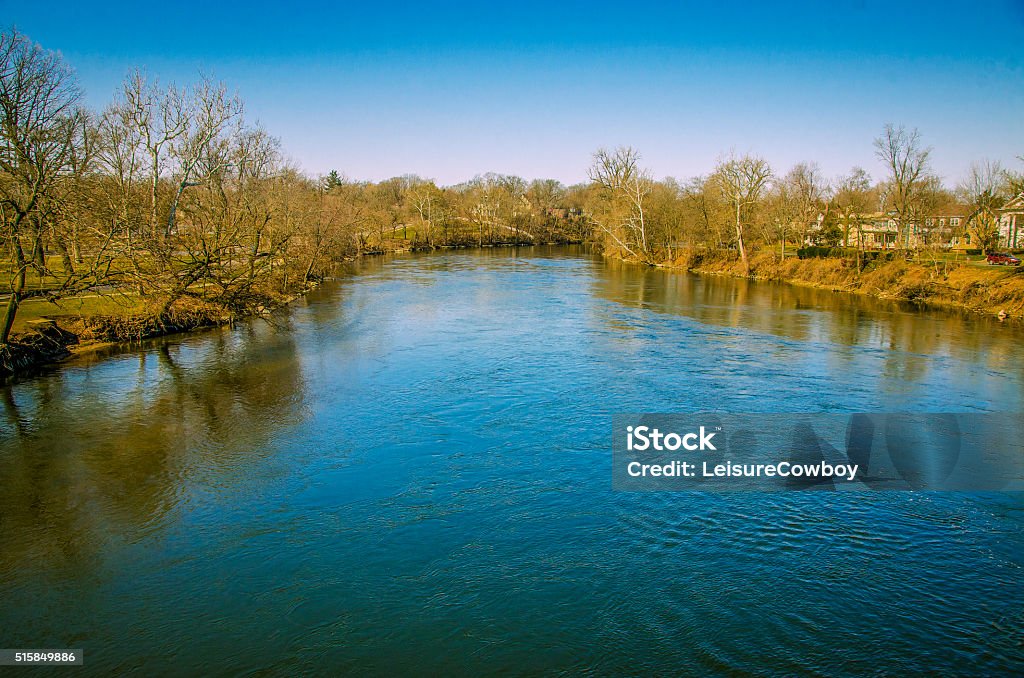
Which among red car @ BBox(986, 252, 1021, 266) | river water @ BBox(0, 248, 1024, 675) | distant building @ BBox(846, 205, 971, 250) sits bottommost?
river water @ BBox(0, 248, 1024, 675)

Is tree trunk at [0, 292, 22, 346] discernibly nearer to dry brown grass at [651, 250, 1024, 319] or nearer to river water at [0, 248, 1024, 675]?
river water at [0, 248, 1024, 675]

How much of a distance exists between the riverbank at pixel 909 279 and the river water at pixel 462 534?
1086 centimetres

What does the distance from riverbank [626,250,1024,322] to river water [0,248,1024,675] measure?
1086cm

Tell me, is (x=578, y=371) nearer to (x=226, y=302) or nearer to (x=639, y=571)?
(x=639, y=571)

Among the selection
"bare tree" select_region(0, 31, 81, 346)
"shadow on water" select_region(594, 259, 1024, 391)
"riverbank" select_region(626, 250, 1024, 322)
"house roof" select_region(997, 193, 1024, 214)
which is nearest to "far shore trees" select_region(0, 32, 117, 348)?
"bare tree" select_region(0, 31, 81, 346)

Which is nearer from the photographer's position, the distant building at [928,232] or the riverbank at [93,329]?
the riverbank at [93,329]

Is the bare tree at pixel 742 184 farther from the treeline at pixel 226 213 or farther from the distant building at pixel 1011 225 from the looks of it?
the distant building at pixel 1011 225

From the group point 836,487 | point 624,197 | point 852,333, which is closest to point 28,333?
point 836,487

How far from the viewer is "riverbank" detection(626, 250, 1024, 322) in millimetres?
26500

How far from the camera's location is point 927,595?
7387 mm

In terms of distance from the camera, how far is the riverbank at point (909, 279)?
86.9 feet

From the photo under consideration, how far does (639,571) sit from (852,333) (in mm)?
18883

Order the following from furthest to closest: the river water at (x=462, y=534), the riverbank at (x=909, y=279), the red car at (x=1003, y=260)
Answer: the red car at (x=1003, y=260), the riverbank at (x=909, y=279), the river water at (x=462, y=534)

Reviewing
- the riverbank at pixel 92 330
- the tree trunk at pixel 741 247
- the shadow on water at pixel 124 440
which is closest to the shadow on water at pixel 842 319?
the tree trunk at pixel 741 247
